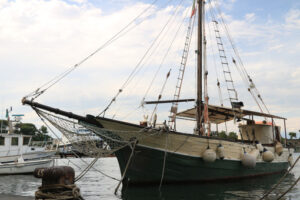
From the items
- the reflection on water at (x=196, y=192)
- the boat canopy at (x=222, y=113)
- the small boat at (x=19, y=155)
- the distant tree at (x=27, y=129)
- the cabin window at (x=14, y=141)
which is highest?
the distant tree at (x=27, y=129)

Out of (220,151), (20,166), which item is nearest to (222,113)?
(220,151)

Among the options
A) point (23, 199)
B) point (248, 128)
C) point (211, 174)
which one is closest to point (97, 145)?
point (211, 174)

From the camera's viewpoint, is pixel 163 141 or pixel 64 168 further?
pixel 163 141

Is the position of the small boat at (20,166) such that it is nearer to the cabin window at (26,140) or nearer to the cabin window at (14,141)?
the cabin window at (14,141)

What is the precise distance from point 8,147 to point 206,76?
752 inches

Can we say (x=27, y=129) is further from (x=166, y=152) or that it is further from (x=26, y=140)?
(x=166, y=152)

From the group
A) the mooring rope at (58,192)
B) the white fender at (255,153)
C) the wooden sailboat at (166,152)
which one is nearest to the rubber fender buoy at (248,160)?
the wooden sailboat at (166,152)

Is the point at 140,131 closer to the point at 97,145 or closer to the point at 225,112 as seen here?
the point at 97,145

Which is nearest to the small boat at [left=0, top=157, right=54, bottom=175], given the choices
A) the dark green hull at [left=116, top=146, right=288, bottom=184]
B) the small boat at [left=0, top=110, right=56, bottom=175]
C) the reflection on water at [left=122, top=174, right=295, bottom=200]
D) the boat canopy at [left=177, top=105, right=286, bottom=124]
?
the small boat at [left=0, top=110, right=56, bottom=175]

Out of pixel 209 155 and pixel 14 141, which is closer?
pixel 209 155

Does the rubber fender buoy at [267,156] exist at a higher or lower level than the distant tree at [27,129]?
lower

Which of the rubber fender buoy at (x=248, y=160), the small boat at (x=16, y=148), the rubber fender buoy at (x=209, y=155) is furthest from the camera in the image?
the small boat at (x=16, y=148)

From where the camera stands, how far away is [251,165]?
17172 mm

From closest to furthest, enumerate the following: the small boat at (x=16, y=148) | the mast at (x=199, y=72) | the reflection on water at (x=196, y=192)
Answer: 1. the reflection on water at (x=196, y=192)
2. the mast at (x=199, y=72)
3. the small boat at (x=16, y=148)
